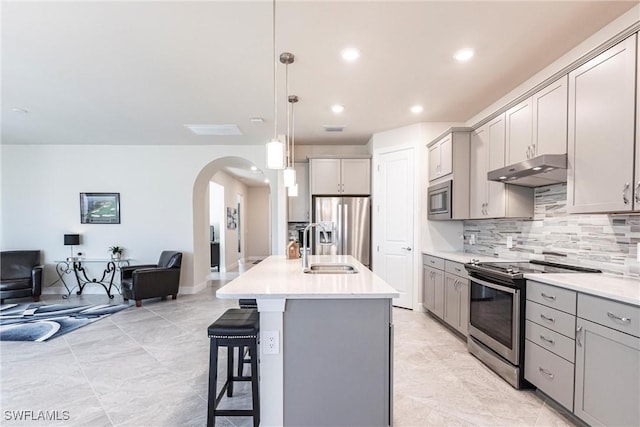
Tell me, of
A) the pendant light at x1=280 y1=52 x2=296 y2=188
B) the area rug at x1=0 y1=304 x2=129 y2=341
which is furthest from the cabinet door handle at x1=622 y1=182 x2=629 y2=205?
the area rug at x1=0 y1=304 x2=129 y2=341

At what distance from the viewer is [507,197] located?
10.0ft

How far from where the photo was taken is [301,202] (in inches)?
219

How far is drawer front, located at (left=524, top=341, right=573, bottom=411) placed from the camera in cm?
195

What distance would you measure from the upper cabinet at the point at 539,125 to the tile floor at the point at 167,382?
1.90m

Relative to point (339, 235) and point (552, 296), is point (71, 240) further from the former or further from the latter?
point (552, 296)

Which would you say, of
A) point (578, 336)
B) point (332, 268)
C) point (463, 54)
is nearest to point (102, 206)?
point (332, 268)

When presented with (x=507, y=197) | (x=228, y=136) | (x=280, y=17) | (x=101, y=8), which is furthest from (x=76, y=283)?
(x=507, y=197)

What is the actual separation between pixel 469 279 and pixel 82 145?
655 centimetres

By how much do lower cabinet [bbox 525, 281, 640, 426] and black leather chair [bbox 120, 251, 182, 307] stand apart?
4.88m

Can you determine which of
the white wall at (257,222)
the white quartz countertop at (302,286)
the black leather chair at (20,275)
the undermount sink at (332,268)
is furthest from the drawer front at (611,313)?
the white wall at (257,222)

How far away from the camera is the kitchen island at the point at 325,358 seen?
5.71ft

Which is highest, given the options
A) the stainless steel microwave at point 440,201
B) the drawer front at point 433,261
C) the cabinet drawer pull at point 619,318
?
the stainless steel microwave at point 440,201

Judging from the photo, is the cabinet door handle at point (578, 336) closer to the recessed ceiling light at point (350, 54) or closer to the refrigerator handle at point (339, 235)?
the recessed ceiling light at point (350, 54)

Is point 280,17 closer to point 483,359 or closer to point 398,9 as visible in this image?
point 398,9
